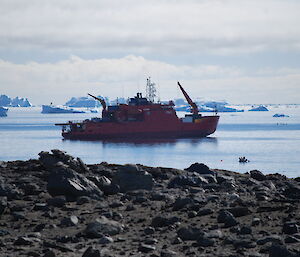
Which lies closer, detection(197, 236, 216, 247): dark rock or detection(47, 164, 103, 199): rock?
detection(197, 236, 216, 247): dark rock

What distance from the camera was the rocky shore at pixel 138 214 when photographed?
10.9 meters

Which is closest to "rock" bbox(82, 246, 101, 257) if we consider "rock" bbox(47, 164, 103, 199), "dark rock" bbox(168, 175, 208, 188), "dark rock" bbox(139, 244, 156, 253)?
"dark rock" bbox(139, 244, 156, 253)

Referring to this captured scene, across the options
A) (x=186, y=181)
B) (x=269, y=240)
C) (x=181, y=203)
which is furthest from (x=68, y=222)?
(x=186, y=181)

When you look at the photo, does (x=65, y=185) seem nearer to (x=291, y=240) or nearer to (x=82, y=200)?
(x=82, y=200)

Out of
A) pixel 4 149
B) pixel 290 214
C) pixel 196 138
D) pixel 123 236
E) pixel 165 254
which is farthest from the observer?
pixel 196 138

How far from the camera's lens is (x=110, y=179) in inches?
699

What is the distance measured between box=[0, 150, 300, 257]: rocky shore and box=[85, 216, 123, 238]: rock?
2 cm

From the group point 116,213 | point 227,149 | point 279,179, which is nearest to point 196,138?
point 227,149

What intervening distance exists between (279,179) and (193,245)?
10474 mm

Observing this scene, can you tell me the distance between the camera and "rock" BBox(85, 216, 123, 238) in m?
11.7

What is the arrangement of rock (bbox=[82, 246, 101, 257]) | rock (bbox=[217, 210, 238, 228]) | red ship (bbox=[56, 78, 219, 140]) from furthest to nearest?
red ship (bbox=[56, 78, 219, 140]) → rock (bbox=[217, 210, 238, 228]) → rock (bbox=[82, 246, 101, 257])

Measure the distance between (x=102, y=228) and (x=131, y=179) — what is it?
4.91 meters

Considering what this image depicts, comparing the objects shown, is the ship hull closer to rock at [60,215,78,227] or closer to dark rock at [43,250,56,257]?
rock at [60,215,78,227]

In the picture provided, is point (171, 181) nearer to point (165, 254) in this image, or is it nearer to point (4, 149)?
point (165, 254)
